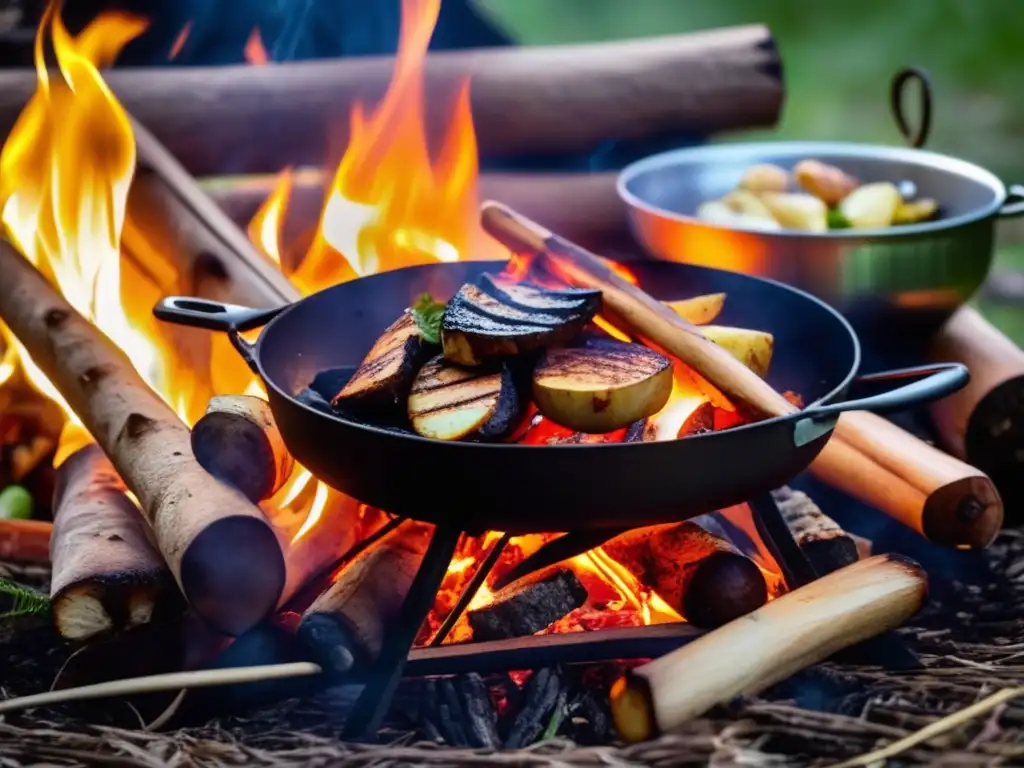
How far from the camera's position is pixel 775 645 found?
80.4 inches

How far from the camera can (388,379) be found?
2.06 meters

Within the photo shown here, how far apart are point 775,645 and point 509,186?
2632 millimetres

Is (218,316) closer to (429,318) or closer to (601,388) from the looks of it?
(429,318)

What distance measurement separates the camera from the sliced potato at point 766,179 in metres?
3.40

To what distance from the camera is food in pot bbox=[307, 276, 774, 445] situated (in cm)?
193

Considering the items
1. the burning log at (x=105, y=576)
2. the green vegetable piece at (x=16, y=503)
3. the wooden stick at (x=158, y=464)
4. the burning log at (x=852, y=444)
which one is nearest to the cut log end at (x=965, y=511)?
the burning log at (x=852, y=444)

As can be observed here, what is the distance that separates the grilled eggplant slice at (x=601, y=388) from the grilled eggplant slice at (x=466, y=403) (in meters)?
0.06

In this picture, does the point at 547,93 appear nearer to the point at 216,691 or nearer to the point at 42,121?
the point at 42,121

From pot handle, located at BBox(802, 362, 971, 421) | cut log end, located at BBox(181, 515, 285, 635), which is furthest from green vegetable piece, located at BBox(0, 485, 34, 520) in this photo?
pot handle, located at BBox(802, 362, 971, 421)

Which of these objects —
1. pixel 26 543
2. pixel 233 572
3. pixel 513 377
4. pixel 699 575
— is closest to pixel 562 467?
pixel 513 377

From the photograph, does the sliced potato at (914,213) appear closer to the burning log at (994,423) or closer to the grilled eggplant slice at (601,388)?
the burning log at (994,423)

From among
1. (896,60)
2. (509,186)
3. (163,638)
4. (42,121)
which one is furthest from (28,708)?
(896,60)

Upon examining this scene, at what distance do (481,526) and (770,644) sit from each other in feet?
1.90

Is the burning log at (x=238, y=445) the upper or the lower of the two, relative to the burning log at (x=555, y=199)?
lower
